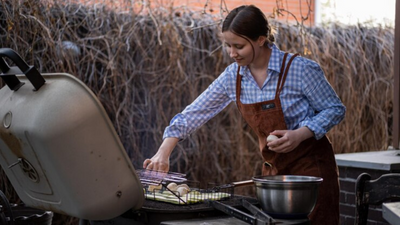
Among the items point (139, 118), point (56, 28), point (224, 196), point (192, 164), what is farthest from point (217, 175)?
point (224, 196)

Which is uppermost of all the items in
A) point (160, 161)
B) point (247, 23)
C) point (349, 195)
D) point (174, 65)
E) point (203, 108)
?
point (247, 23)

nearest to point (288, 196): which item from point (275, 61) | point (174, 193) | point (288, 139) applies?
point (174, 193)

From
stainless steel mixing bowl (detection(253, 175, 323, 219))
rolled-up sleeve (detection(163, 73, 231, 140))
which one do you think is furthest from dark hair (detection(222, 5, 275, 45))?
stainless steel mixing bowl (detection(253, 175, 323, 219))

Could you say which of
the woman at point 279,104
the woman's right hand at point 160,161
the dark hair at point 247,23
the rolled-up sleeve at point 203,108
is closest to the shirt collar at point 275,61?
the woman at point 279,104

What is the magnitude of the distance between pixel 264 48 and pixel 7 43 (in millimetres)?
2547

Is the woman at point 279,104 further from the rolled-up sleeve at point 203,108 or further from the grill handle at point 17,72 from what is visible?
the grill handle at point 17,72

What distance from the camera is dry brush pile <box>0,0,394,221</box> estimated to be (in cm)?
515

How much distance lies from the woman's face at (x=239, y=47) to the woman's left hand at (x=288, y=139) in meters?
0.44

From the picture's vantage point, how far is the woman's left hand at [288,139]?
9.77 ft

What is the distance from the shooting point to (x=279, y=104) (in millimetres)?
3191

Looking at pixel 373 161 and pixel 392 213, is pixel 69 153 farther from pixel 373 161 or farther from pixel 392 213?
pixel 373 161

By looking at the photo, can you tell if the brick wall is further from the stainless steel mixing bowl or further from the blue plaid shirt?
the stainless steel mixing bowl

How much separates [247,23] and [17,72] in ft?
4.15

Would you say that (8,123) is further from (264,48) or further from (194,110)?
(264,48)
